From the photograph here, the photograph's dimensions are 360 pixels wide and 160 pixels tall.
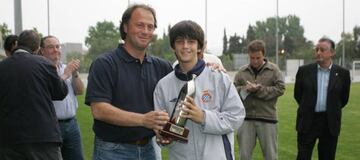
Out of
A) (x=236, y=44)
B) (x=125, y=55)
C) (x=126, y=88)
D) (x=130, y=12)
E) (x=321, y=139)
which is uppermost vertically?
(x=236, y=44)

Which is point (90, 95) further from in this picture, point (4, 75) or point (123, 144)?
point (4, 75)

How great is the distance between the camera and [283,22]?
6369 centimetres

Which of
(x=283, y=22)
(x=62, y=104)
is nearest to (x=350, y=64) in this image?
(x=283, y=22)

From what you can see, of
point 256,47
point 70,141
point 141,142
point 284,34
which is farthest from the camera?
point 284,34

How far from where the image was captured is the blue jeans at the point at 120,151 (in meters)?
3.26

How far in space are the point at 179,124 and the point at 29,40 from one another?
2.31 meters

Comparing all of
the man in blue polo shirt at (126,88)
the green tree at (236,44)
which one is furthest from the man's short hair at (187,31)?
the green tree at (236,44)

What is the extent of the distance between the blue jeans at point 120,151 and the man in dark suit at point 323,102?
350 cm

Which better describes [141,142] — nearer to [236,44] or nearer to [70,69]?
[70,69]

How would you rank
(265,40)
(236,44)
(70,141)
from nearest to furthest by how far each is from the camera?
(70,141)
(265,40)
(236,44)

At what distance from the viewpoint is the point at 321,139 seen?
6355mm

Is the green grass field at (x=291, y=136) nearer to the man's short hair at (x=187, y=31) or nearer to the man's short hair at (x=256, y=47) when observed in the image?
the man's short hair at (x=256, y=47)

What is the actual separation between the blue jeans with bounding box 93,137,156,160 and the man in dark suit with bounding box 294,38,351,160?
3496 millimetres

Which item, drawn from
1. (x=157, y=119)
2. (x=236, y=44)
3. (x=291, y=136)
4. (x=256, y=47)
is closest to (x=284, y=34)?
(x=236, y=44)
